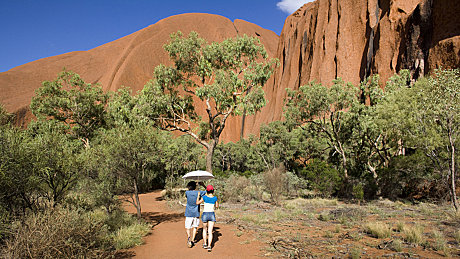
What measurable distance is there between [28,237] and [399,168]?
16.7 m

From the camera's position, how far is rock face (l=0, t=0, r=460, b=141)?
2509cm

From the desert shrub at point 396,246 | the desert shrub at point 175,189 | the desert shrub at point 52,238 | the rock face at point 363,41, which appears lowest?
the desert shrub at point 175,189

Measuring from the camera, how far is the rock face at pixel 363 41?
76.3ft

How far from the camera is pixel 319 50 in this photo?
44.0m

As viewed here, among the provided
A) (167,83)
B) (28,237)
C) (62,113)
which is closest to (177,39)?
(167,83)

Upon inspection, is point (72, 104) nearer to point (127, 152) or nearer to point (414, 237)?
point (127, 152)

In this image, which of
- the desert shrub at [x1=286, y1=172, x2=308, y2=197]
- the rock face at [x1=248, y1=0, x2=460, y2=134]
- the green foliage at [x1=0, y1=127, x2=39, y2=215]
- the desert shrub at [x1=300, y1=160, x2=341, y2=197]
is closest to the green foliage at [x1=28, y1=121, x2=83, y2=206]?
the green foliage at [x1=0, y1=127, x2=39, y2=215]

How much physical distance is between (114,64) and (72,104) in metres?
35.3

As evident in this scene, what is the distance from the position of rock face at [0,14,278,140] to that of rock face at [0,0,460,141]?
0.51ft

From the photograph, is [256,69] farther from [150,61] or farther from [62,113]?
[150,61]

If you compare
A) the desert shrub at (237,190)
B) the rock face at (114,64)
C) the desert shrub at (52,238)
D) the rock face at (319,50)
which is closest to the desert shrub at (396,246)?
the desert shrub at (52,238)

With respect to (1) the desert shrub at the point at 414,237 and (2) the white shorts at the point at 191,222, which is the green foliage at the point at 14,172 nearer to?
(2) the white shorts at the point at 191,222

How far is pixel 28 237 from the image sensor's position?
3977mm

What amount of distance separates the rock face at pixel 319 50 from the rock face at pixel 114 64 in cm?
16
